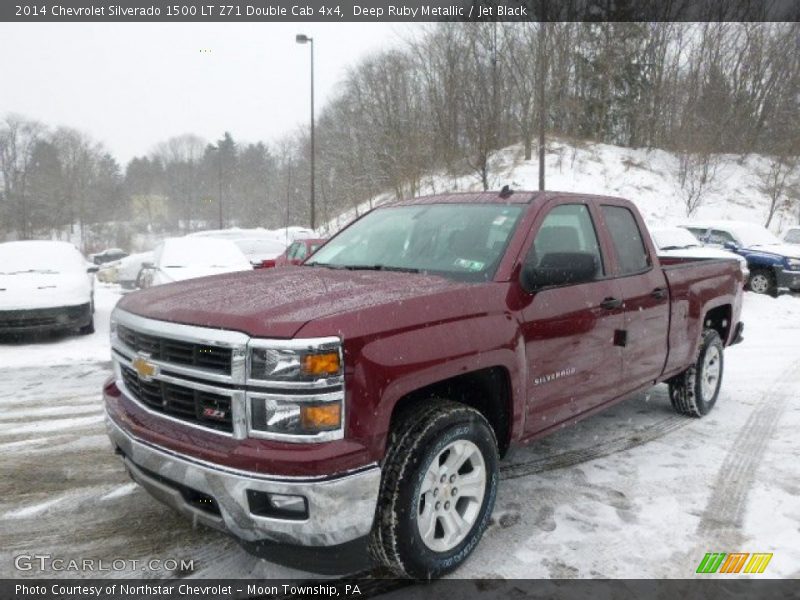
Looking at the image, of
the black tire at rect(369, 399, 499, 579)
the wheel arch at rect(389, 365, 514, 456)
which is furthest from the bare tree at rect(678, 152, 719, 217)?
the black tire at rect(369, 399, 499, 579)

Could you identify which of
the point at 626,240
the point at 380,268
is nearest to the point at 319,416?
the point at 380,268

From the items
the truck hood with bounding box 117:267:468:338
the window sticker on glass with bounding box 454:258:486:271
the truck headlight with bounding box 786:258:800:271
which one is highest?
the window sticker on glass with bounding box 454:258:486:271

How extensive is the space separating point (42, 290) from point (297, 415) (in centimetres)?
808

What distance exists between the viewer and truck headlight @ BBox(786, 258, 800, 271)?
14.2 meters

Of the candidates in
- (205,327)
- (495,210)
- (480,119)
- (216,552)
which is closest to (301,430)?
(205,327)

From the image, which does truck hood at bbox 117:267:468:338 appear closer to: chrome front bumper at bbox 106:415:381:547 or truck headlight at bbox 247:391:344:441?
truck headlight at bbox 247:391:344:441

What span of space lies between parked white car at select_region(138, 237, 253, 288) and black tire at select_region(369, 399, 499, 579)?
7.73 meters

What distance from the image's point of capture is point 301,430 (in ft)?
7.52

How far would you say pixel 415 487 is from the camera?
8.41 ft

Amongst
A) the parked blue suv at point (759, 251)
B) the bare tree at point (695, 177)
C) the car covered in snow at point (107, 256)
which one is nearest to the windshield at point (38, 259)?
the parked blue suv at point (759, 251)

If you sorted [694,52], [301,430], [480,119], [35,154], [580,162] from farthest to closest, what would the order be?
[35,154], [694,52], [580,162], [480,119], [301,430]

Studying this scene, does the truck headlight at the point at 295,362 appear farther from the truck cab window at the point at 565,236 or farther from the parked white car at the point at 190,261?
the parked white car at the point at 190,261

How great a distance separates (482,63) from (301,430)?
3072cm

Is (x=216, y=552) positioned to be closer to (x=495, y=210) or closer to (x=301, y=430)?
(x=301, y=430)
